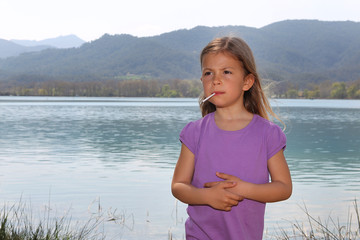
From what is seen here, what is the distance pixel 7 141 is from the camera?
21.7 meters

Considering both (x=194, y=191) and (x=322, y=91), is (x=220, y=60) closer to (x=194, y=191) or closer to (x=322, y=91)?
(x=194, y=191)

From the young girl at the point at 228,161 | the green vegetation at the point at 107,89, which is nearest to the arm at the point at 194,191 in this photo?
the young girl at the point at 228,161

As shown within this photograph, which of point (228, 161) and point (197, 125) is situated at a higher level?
point (197, 125)

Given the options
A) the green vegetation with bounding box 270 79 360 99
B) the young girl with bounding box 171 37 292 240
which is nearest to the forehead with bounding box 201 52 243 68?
the young girl with bounding box 171 37 292 240

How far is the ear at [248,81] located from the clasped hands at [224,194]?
1.58 feet

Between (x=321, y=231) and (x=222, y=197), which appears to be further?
(x=321, y=231)

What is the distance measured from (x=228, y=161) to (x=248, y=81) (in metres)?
0.42

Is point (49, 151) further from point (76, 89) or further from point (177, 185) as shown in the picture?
point (76, 89)

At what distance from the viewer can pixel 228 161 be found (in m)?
2.08

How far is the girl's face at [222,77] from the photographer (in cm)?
218

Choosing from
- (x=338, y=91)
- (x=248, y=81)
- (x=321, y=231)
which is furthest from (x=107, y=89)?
(x=248, y=81)

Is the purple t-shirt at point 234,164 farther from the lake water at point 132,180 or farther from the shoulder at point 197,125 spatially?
the lake water at point 132,180

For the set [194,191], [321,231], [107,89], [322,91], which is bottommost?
[107,89]

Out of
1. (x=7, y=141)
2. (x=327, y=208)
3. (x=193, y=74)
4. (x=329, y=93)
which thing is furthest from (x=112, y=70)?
(x=327, y=208)
